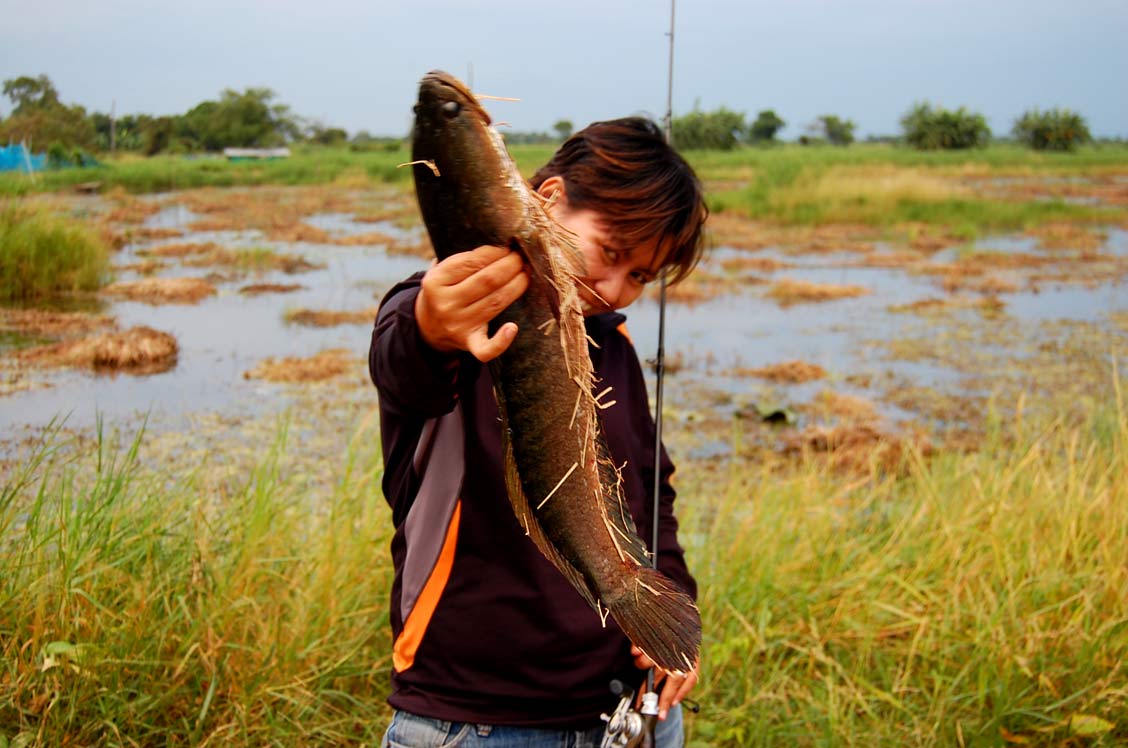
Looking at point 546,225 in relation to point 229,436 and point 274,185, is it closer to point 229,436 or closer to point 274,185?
Result: point 229,436

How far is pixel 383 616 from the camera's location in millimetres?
3383

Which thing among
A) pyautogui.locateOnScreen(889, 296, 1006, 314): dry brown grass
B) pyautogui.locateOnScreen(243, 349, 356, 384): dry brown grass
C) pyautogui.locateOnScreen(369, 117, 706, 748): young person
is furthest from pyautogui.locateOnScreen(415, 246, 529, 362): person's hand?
pyautogui.locateOnScreen(889, 296, 1006, 314): dry brown grass

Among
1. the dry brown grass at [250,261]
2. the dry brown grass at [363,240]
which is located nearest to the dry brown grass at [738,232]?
the dry brown grass at [363,240]

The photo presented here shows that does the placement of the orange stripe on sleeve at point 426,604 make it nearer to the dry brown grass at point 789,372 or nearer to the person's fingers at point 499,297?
the person's fingers at point 499,297

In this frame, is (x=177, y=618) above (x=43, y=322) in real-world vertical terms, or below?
below

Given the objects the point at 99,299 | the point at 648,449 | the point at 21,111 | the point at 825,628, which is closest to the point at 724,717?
the point at 825,628

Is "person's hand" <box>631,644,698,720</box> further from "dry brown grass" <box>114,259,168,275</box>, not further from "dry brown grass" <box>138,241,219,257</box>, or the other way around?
"dry brown grass" <box>138,241,219,257</box>

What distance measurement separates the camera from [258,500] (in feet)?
11.0

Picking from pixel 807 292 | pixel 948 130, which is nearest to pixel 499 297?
pixel 807 292

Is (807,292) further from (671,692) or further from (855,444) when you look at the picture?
(671,692)

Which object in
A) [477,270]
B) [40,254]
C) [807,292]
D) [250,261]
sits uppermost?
[477,270]

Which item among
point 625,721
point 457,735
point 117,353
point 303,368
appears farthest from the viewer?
point 303,368

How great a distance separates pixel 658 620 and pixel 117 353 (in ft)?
19.0

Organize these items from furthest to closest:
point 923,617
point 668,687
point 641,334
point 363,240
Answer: point 363,240 → point 641,334 → point 923,617 → point 668,687
